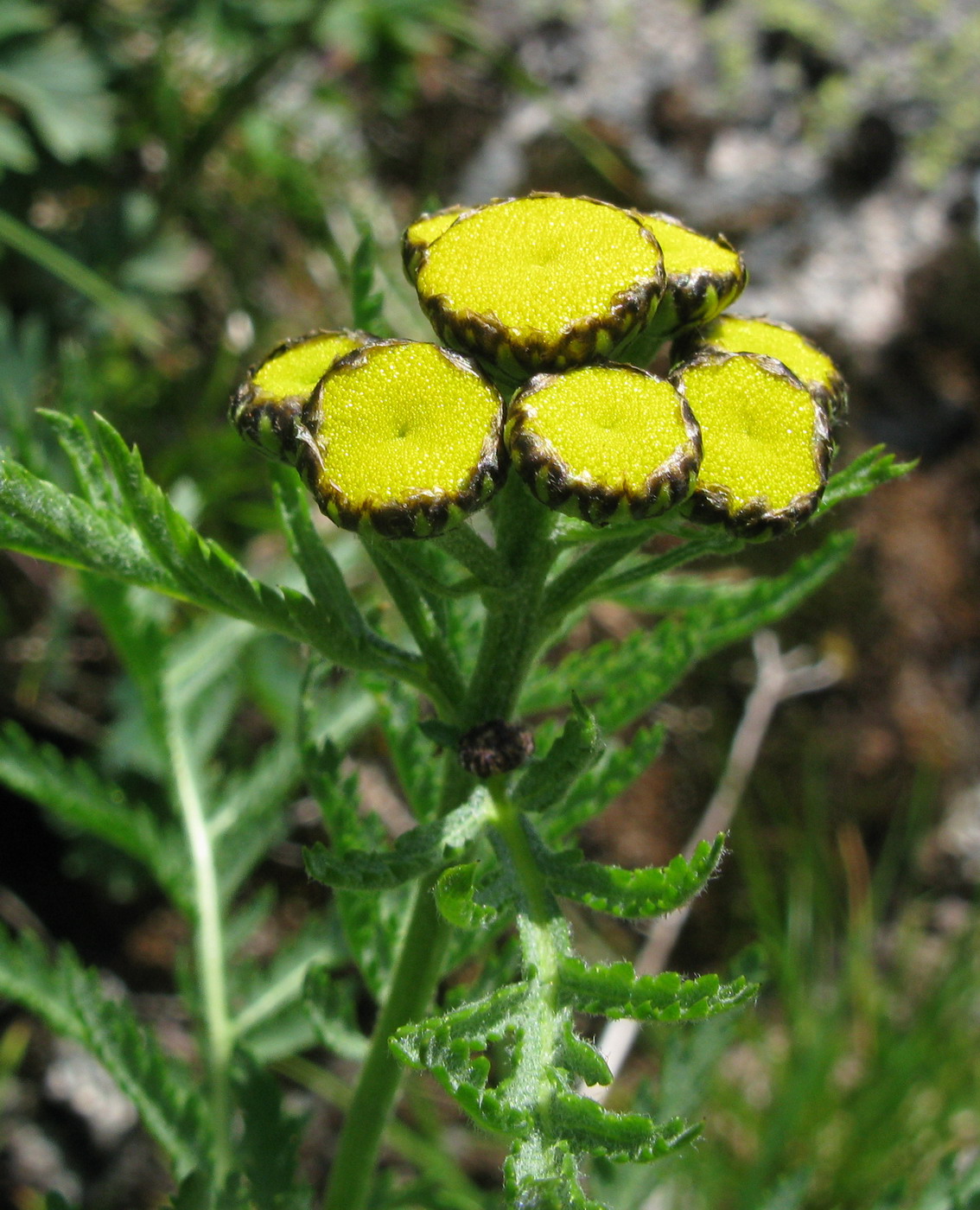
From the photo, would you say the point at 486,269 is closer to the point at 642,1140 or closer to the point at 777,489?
the point at 777,489

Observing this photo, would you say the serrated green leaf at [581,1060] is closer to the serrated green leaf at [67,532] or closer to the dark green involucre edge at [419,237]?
the serrated green leaf at [67,532]

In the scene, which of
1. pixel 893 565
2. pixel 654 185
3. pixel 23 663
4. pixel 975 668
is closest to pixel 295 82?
pixel 654 185

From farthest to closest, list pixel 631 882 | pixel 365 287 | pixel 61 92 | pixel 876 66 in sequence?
pixel 876 66 < pixel 61 92 < pixel 365 287 < pixel 631 882

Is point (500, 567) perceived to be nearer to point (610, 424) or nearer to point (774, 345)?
point (610, 424)

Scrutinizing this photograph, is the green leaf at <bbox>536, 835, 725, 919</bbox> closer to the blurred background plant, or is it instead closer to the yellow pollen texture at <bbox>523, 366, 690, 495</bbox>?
the yellow pollen texture at <bbox>523, 366, 690, 495</bbox>

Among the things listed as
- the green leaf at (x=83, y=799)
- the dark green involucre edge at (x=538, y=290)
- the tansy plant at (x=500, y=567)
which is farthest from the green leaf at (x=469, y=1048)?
the green leaf at (x=83, y=799)

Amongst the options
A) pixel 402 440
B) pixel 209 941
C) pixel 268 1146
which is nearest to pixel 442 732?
pixel 402 440
